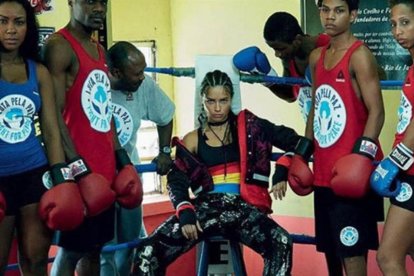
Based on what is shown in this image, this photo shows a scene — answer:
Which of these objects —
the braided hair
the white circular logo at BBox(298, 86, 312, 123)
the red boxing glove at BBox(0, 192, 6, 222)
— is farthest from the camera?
the white circular logo at BBox(298, 86, 312, 123)

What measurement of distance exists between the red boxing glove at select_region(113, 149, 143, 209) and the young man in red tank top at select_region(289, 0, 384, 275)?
0.59 metres

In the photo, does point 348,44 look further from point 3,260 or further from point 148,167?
point 3,260

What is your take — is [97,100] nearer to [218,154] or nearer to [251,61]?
[218,154]

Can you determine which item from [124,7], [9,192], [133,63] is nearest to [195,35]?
[124,7]

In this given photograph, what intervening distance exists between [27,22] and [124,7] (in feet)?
6.65

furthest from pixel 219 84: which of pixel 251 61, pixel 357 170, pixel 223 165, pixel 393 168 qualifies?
pixel 393 168

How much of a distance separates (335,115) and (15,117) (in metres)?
1.08

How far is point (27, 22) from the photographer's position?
2.62m

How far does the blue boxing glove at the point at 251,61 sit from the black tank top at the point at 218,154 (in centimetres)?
36

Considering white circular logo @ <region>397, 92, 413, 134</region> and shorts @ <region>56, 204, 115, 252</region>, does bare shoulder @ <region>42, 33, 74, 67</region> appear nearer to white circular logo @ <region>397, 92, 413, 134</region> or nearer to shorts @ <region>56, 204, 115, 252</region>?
shorts @ <region>56, 204, 115, 252</region>

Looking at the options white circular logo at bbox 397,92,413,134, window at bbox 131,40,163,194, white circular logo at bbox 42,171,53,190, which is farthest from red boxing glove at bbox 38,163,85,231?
window at bbox 131,40,163,194

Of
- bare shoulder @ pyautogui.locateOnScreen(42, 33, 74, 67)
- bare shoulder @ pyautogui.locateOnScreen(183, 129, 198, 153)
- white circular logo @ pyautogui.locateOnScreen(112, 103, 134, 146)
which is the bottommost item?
bare shoulder @ pyautogui.locateOnScreen(183, 129, 198, 153)

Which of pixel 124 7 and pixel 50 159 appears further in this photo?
pixel 124 7

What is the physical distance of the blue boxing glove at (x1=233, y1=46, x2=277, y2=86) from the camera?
327 cm
